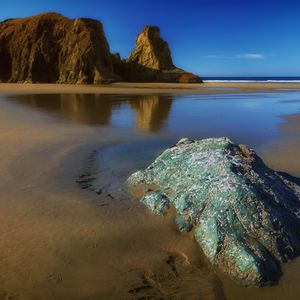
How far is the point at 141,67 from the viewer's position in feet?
160

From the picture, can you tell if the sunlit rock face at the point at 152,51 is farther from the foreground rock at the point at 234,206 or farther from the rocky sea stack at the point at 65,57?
the foreground rock at the point at 234,206

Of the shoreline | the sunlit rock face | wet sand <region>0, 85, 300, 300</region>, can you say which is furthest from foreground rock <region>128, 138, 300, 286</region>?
the sunlit rock face

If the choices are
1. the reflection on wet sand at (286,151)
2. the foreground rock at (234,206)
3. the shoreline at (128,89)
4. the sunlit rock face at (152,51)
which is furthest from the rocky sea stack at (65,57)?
the foreground rock at (234,206)

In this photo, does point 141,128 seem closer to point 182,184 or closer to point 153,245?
Result: point 182,184

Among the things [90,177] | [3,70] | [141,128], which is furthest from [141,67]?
[90,177]

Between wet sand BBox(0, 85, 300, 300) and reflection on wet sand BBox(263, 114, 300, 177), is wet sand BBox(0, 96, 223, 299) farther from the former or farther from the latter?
reflection on wet sand BBox(263, 114, 300, 177)

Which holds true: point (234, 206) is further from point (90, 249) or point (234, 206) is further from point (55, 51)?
point (55, 51)

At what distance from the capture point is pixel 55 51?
47.5m

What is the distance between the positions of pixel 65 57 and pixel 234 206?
46062 millimetres

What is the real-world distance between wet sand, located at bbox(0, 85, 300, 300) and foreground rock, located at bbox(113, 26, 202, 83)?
42278 millimetres

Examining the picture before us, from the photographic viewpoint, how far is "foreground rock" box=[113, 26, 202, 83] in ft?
155

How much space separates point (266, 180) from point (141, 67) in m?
46.0

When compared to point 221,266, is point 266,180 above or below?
above

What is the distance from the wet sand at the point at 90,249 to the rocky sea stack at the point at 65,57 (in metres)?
38.7
